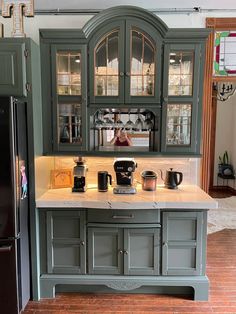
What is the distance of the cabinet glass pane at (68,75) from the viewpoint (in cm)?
288

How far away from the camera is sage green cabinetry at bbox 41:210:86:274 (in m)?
2.74

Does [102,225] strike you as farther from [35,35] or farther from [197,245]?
[35,35]

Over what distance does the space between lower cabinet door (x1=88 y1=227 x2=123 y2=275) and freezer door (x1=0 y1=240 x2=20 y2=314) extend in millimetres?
664

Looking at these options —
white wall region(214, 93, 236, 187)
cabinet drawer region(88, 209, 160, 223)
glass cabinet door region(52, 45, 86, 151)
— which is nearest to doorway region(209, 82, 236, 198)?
white wall region(214, 93, 236, 187)

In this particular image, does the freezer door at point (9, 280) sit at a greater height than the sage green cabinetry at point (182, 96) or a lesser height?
lesser

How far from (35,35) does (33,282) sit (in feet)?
8.19

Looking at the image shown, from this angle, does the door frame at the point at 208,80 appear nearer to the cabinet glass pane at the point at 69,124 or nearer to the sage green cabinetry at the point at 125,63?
the sage green cabinetry at the point at 125,63

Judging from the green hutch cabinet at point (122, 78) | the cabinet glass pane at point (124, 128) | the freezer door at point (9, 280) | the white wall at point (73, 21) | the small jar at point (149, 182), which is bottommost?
the freezer door at point (9, 280)

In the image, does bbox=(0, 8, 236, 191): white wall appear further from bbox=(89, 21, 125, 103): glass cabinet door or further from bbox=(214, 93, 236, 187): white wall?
bbox=(214, 93, 236, 187): white wall

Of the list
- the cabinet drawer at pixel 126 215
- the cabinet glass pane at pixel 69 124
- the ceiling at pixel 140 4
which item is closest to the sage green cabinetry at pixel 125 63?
the cabinet glass pane at pixel 69 124

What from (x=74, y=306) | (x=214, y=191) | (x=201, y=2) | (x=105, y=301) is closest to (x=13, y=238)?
(x=74, y=306)

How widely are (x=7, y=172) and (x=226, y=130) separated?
6.25 m

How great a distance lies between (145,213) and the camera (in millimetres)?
2699

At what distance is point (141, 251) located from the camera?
275 cm
